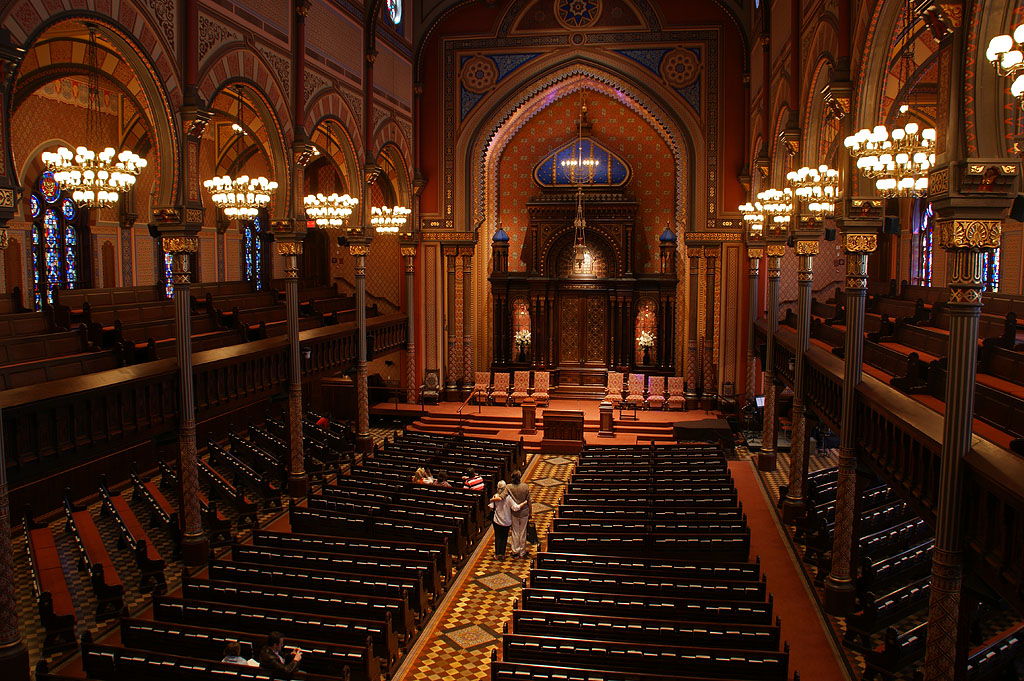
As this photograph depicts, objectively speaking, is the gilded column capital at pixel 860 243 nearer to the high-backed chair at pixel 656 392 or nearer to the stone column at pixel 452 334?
the high-backed chair at pixel 656 392

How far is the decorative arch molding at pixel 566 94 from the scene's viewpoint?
26.4m

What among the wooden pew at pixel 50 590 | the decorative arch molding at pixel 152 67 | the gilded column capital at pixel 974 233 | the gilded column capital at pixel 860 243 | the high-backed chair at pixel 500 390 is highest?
the decorative arch molding at pixel 152 67

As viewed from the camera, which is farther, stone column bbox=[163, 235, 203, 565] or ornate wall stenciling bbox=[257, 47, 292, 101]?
ornate wall stenciling bbox=[257, 47, 292, 101]

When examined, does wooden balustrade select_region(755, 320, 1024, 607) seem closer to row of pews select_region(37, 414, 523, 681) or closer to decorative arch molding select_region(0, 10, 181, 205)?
row of pews select_region(37, 414, 523, 681)

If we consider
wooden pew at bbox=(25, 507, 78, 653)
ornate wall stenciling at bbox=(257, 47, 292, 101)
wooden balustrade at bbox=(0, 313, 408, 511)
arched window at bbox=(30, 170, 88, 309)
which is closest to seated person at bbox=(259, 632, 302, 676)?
wooden pew at bbox=(25, 507, 78, 653)

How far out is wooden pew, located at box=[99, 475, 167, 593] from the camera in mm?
13438

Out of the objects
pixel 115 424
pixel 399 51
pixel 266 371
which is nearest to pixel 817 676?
pixel 115 424

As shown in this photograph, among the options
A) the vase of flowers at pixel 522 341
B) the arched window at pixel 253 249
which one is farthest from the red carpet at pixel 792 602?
the arched window at pixel 253 249

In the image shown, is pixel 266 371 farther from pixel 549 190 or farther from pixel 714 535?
pixel 549 190

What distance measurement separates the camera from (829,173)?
42.4ft

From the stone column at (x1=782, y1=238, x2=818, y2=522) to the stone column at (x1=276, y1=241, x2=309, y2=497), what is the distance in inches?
446

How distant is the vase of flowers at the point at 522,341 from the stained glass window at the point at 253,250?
10253 mm

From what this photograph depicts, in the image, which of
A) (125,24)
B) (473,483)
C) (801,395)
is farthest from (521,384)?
(125,24)

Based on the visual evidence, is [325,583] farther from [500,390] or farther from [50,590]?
[500,390]
